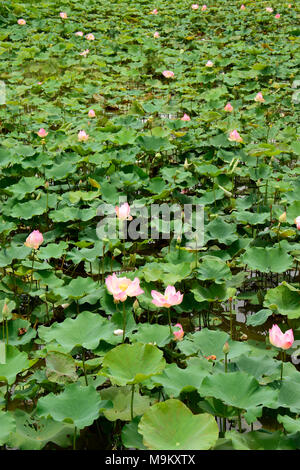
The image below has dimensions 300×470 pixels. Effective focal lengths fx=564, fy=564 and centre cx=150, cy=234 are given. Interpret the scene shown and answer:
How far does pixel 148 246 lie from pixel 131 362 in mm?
1062

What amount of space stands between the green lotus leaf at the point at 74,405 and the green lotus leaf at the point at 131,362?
8cm

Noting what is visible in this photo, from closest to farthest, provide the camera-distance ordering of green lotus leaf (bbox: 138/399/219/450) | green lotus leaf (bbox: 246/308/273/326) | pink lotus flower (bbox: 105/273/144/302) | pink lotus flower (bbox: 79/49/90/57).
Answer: green lotus leaf (bbox: 138/399/219/450) < pink lotus flower (bbox: 105/273/144/302) < green lotus leaf (bbox: 246/308/273/326) < pink lotus flower (bbox: 79/49/90/57)

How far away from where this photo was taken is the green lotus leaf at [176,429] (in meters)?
1.28

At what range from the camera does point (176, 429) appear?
1.32m

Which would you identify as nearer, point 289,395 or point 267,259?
point 289,395

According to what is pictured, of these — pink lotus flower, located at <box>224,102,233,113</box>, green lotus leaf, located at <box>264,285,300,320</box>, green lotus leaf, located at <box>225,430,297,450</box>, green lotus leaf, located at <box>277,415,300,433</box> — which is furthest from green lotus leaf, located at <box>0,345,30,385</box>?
pink lotus flower, located at <box>224,102,233,113</box>

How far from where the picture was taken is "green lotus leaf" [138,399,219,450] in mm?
1276

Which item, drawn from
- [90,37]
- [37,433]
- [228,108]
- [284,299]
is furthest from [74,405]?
[90,37]

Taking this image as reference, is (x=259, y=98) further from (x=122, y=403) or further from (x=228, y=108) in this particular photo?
(x=122, y=403)

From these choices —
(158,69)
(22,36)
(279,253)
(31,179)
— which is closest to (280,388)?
(279,253)

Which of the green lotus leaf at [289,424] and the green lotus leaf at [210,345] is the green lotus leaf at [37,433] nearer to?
the green lotus leaf at [210,345]

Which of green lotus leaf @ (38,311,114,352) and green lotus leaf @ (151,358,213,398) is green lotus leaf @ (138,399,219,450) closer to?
green lotus leaf @ (151,358,213,398)

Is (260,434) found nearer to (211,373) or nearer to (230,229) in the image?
(211,373)

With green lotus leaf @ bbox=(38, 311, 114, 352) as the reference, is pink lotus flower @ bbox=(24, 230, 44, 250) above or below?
above
